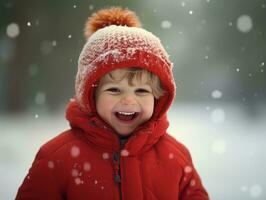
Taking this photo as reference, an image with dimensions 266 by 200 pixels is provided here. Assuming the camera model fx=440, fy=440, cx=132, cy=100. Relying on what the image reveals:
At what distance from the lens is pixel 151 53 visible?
1.60 meters

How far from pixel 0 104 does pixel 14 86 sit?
317mm

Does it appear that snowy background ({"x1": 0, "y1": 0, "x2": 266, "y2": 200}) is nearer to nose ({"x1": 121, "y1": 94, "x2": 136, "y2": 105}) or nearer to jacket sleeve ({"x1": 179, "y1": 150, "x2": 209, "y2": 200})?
jacket sleeve ({"x1": 179, "y1": 150, "x2": 209, "y2": 200})

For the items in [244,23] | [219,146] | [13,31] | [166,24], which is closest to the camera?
[219,146]

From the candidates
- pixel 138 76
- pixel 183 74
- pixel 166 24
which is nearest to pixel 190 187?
pixel 138 76

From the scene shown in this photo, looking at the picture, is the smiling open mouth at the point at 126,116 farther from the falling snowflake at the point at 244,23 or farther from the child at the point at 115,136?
the falling snowflake at the point at 244,23

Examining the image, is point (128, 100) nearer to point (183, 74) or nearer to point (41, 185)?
point (41, 185)

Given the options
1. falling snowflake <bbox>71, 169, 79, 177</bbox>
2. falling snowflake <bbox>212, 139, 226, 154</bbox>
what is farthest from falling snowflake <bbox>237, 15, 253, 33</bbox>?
falling snowflake <bbox>71, 169, 79, 177</bbox>

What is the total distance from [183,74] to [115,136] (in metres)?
4.26

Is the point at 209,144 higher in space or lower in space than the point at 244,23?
lower

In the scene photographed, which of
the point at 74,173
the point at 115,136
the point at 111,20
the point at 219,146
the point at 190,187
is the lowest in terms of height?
the point at 219,146

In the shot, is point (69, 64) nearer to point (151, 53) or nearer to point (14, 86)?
point (14, 86)

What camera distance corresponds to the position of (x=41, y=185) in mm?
1583

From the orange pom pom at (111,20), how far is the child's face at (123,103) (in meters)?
0.30

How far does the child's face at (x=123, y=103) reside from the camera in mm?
1612
